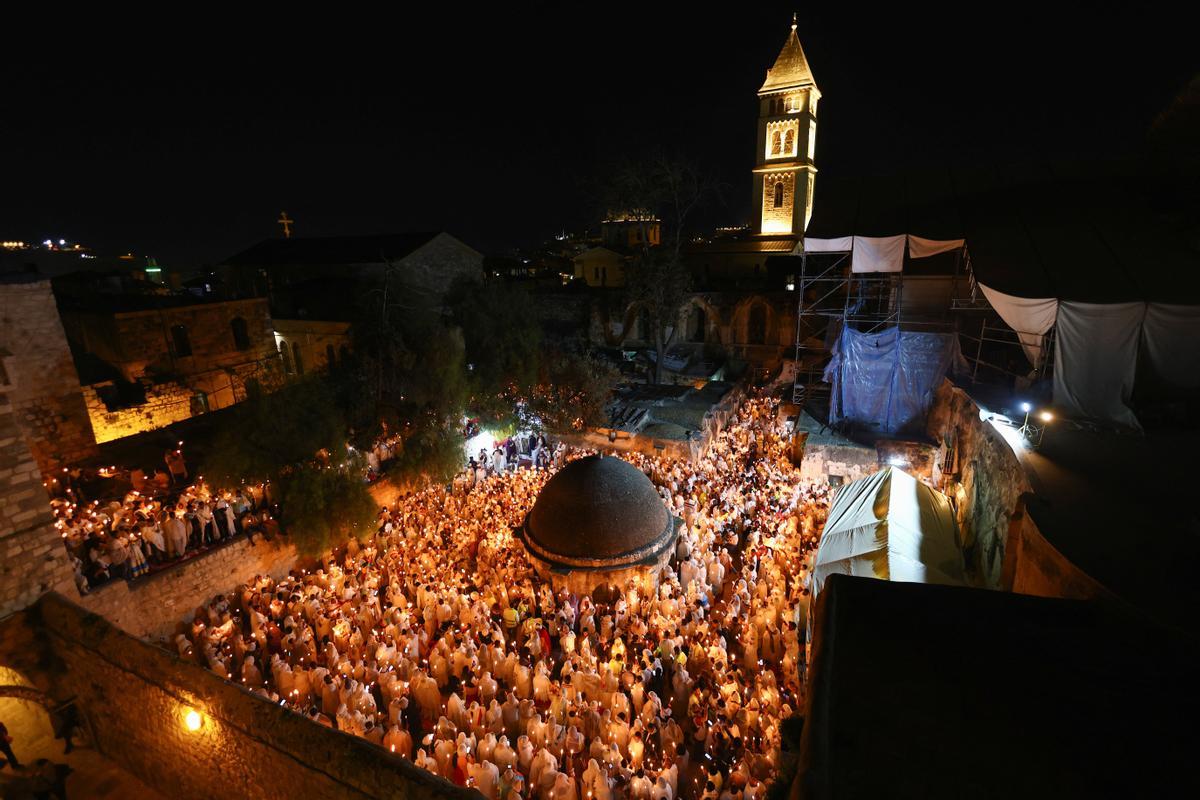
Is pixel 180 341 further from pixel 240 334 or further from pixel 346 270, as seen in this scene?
pixel 346 270

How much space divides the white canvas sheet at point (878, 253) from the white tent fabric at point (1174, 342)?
508cm

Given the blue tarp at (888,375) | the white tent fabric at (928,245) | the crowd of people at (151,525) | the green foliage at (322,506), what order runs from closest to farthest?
the crowd of people at (151,525)
the green foliage at (322,506)
the white tent fabric at (928,245)
the blue tarp at (888,375)

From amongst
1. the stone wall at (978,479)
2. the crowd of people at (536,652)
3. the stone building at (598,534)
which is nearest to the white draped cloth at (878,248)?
the stone wall at (978,479)

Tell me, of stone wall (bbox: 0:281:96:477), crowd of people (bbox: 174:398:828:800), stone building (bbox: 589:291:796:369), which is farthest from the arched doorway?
stone building (bbox: 589:291:796:369)

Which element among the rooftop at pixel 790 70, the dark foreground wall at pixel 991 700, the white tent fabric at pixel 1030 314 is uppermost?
the rooftop at pixel 790 70

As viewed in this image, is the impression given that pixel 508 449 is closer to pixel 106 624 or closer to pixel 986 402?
pixel 106 624

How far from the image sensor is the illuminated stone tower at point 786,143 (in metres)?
32.4

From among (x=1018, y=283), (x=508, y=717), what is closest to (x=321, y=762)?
(x=508, y=717)

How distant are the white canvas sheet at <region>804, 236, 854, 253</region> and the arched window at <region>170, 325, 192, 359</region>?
1986cm

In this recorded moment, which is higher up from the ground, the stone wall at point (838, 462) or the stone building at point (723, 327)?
the stone building at point (723, 327)

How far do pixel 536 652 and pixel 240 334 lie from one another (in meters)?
17.6

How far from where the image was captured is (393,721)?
7285 mm

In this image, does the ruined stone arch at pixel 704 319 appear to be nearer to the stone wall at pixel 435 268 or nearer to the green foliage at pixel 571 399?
the stone wall at pixel 435 268

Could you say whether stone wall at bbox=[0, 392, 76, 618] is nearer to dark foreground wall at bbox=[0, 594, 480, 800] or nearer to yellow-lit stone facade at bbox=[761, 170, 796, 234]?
dark foreground wall at bbox=[0, 594, 480, 800]
